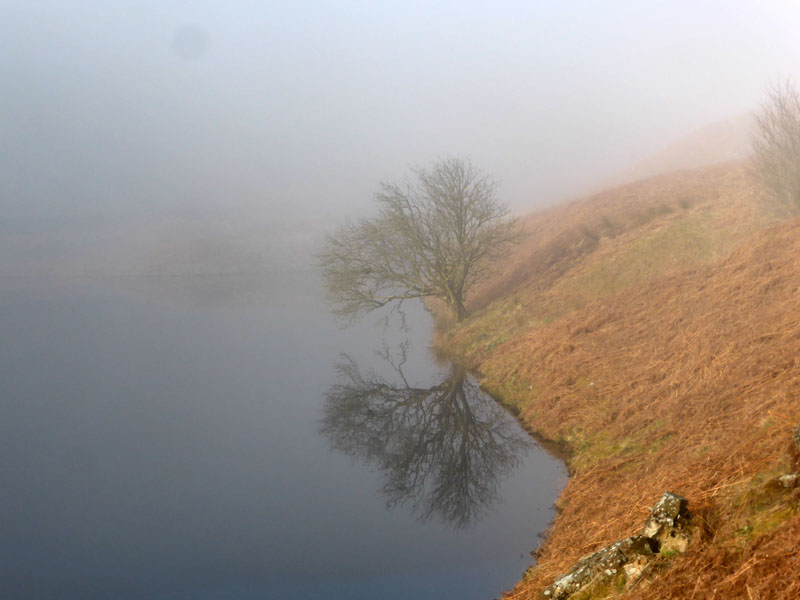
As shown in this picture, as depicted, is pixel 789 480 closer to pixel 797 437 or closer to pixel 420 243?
pixel 797 437

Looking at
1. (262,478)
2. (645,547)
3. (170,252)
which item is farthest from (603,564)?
(170,252)

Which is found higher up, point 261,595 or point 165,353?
point 165,353

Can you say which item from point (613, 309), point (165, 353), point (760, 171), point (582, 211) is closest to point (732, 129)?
point (582, 211)

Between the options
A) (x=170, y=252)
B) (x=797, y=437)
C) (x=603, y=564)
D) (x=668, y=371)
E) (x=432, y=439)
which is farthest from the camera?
(x=170, y=252)

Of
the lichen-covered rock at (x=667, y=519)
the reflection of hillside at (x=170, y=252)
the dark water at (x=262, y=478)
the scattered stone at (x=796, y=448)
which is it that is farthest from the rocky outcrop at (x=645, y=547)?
the reflection of hillside at (x=170, y=252)

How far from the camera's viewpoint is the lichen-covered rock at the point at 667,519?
699 cm

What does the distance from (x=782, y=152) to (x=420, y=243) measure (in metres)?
Result: 19.1

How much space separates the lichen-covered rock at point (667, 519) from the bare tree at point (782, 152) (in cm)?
2531

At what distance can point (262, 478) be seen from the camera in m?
19.9

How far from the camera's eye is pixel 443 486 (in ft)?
60.4

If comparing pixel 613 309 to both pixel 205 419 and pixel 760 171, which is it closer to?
pixel 760 171

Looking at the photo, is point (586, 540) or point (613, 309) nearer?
point (586, 540)

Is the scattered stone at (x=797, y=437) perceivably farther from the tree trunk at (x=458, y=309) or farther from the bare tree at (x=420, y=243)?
the tree trunk at (x=458, y=309)

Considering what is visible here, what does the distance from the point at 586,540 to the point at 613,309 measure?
1674 centimetres
